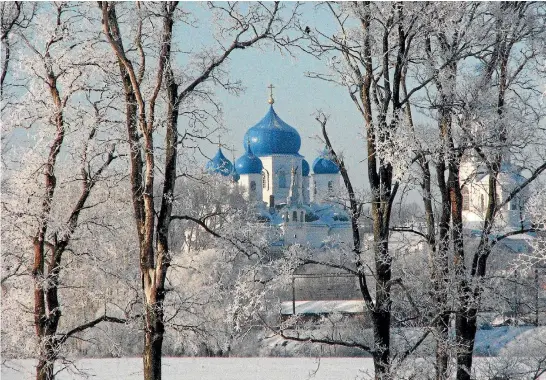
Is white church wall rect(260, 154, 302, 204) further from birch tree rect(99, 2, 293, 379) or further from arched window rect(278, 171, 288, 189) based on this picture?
birch tree rect(99, 2, 293, 379)

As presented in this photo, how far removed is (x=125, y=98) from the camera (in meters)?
6.59

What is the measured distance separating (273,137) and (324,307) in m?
29.4

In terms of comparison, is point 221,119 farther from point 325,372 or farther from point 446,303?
point 325,372

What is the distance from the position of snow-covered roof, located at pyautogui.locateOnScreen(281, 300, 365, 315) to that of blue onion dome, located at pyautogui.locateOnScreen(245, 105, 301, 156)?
26.9 metres

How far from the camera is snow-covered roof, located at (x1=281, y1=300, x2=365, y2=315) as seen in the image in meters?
27.2

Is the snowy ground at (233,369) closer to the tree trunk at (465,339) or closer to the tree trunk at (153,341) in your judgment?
the tree trunk at (465,339)

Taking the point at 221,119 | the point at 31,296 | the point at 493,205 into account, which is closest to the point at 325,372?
the point at 31,296

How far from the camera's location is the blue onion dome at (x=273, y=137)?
5700cm

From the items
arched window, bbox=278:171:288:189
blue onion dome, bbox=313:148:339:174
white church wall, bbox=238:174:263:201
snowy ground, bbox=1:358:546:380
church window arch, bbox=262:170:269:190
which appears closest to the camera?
snowy ground, bbox=1:358:546:380

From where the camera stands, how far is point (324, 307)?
28656 mm

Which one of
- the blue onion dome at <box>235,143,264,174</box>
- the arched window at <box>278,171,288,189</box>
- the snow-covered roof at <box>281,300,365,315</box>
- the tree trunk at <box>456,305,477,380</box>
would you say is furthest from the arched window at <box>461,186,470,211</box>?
the arched window at <box>278,171,288,189</box>

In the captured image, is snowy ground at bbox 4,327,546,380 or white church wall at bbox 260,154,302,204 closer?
snowy ground at bbox 4,327,546,380

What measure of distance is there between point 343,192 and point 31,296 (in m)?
6.57

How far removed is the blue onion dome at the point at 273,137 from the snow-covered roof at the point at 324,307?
88.1 feet
